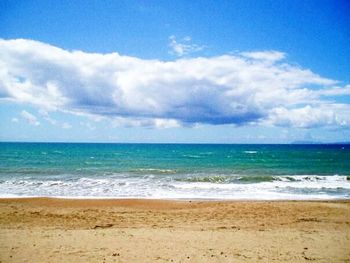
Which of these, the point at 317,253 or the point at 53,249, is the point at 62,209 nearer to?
the point at 53,249

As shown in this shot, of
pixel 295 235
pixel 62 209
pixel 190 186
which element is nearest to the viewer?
pixel 295 235

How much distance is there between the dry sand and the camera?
7457 mm

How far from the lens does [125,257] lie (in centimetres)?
730

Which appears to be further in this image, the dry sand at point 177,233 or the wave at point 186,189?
the wave at point 186,189

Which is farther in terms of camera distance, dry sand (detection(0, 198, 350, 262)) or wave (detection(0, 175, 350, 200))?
wave (detection(0, 175, 350, 200))

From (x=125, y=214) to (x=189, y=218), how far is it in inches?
109

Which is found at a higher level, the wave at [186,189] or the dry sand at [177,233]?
the dry sand at [177,233]

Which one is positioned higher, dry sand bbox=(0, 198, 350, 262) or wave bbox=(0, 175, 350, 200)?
dry sand bbox=(0, 198, 350, 262)

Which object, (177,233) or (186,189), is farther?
(186,189)

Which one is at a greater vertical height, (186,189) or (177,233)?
(177,233)

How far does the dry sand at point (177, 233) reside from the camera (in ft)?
24.5

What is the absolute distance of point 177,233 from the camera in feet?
31.4

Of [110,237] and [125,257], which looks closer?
[125,257]

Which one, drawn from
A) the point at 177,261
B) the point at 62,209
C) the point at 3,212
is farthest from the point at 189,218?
the point at 3,212
